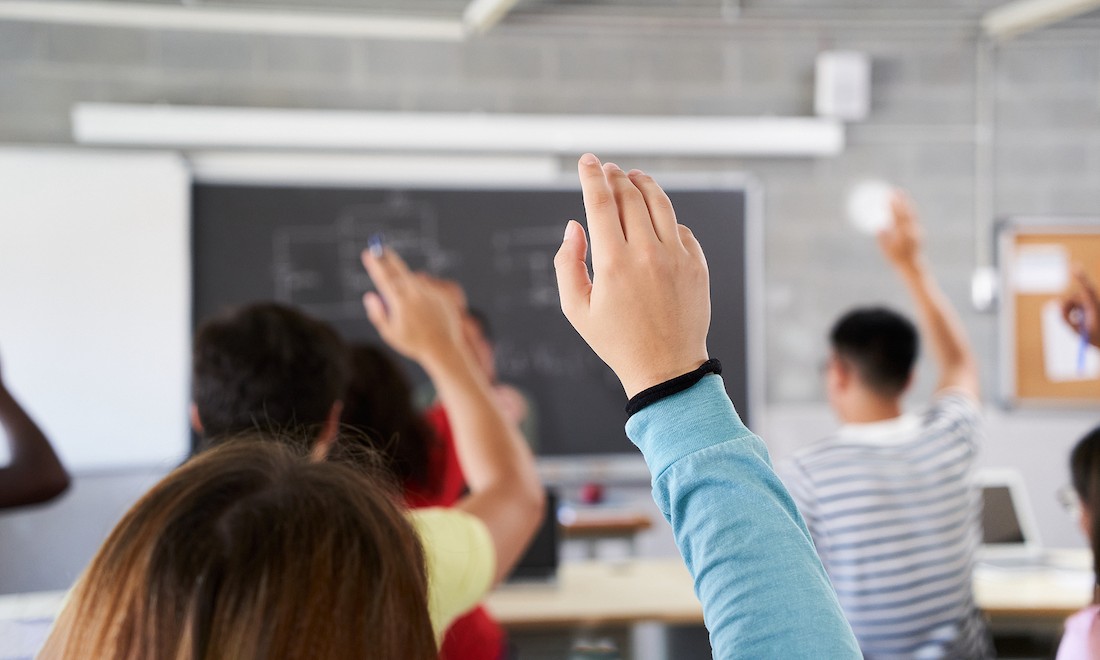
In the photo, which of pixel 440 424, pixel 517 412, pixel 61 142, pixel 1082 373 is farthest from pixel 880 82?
pixel 61 142

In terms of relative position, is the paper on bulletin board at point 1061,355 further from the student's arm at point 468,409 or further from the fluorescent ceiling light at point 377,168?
the student's arm at point 468,409

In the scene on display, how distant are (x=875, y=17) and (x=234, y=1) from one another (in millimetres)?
2744

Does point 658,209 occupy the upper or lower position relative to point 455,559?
upper

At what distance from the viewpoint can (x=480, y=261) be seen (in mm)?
3904

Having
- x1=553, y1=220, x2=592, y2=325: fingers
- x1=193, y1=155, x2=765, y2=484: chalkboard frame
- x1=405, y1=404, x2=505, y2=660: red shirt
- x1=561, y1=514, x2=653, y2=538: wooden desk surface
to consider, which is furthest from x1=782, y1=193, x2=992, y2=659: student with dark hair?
x1=193, y1=155, x2=765, y2=484: chalkboard frame

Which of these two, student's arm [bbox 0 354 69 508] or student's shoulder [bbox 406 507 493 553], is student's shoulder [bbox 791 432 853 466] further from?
student's arm [bbox 0 354 69 508]

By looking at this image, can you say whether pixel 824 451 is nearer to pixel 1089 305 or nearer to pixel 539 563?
pixel 1089 305

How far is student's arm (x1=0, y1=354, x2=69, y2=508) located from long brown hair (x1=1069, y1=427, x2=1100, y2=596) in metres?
1.56

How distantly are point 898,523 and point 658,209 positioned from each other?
1773 mm

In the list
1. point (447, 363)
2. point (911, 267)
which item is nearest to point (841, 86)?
point (911, 267)

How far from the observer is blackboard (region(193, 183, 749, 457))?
12.1 ft

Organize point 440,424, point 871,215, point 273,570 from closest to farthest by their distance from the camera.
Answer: point 273,570, point 440,424, point 871,215

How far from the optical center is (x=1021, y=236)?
4406 millimetres

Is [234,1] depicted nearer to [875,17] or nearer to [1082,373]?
[875,17]
